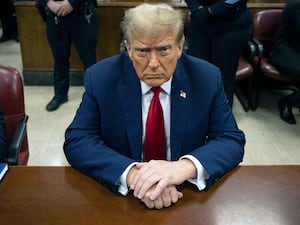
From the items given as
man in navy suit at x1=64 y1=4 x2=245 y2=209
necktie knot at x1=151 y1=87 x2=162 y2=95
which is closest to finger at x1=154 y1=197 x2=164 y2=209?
man in navy suit at x1=64 y1=4 x2=245 y2=209

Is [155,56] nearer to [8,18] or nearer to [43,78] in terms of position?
[43,78]

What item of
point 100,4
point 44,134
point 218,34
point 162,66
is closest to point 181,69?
point 162,66

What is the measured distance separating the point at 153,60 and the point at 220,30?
185 cm

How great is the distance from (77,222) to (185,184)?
34 centimetres

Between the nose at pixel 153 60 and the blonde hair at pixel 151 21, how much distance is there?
0.22ft

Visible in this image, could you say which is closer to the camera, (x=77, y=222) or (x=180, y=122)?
(x=77, y=222)

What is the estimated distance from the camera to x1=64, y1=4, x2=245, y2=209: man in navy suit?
129 cm

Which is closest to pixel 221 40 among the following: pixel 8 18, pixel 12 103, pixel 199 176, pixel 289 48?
pixel 289 48

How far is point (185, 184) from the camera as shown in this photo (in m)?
1.28

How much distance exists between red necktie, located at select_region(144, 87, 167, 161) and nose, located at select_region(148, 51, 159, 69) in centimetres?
15

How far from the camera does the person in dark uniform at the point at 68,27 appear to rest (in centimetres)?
328

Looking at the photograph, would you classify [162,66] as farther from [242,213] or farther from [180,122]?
[242,213]

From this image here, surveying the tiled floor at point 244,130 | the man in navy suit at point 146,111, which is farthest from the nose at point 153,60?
the tiled floor at point 244,130

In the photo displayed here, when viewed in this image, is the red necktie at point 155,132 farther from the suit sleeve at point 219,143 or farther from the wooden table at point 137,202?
the wooden table at point 137,202
